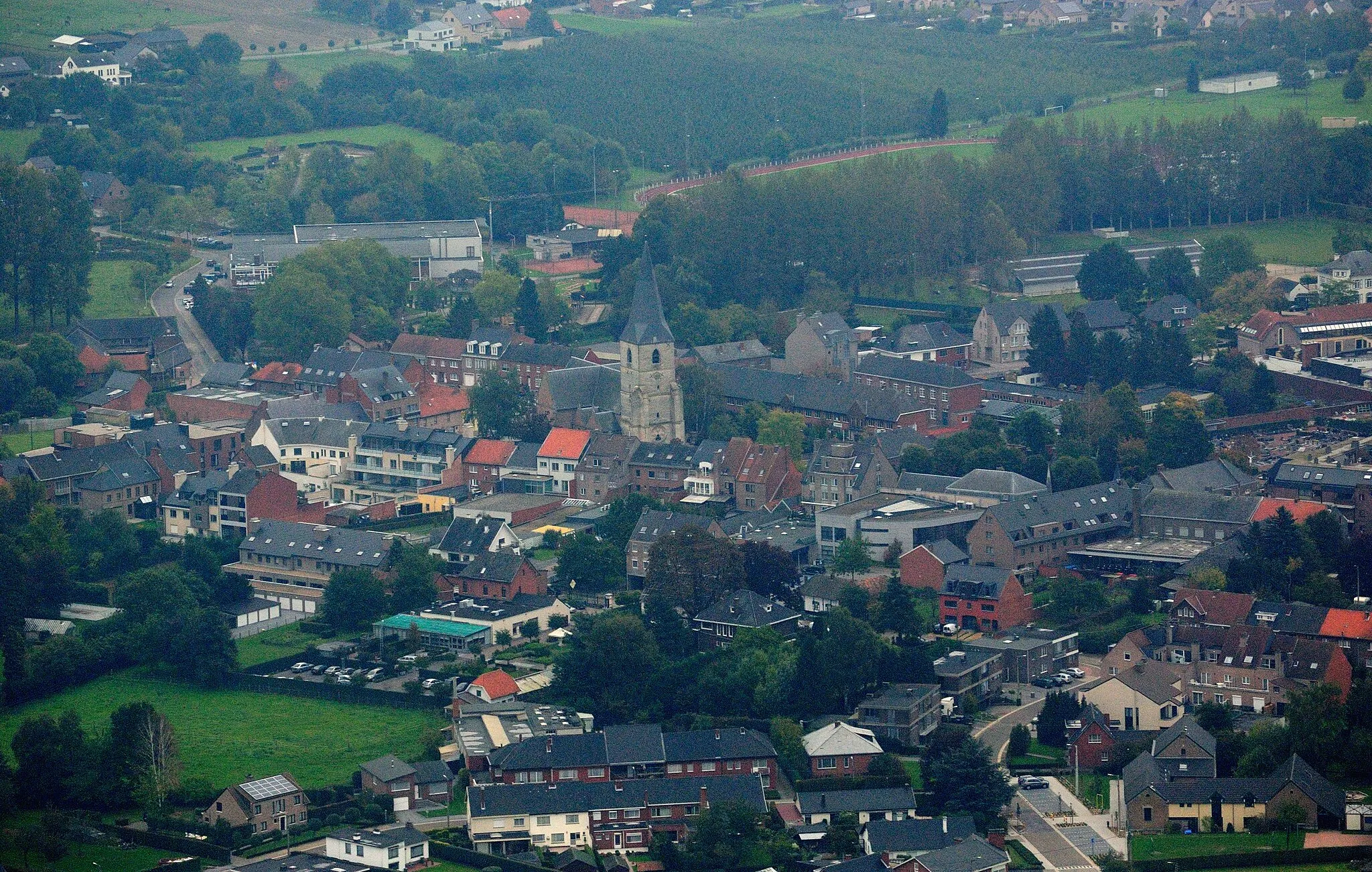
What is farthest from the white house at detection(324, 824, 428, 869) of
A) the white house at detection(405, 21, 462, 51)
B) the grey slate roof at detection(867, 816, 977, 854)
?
the white house at detection(405, 21, 462, 51)

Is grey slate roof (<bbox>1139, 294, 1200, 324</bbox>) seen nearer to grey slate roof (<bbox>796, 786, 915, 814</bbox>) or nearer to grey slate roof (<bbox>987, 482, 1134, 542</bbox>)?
grey slate roof (<bbox>987, 482, 1134, 542</bbox>)

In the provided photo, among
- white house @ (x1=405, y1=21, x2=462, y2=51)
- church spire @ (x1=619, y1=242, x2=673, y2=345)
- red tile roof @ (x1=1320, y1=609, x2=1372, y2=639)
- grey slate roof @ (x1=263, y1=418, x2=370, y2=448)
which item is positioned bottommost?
red tile roof @ (x1=1320, y1=609, x2=1372, y2=639)

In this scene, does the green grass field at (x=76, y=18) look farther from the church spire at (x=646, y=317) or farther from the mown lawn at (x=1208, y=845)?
the mown lawn at (x=1208, y=845)

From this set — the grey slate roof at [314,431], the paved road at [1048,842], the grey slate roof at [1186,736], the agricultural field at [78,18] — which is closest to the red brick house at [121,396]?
the grey slate roof at [314,431]

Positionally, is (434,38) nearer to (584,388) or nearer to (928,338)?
(928,338)

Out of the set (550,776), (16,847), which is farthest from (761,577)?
(16,847)

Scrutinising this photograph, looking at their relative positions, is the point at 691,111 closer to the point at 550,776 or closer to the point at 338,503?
the point at 338,503
